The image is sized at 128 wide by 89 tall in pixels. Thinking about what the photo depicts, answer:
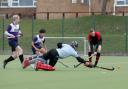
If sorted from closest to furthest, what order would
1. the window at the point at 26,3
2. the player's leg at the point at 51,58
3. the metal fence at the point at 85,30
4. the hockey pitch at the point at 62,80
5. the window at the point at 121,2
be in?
1. the hockey pitch at the point at 62,80
2. the player's leg at the point at 51,58
3. the metal fence at the point at 85,30
4. the window at the point at 121,2
5. the window at the point at 26,3

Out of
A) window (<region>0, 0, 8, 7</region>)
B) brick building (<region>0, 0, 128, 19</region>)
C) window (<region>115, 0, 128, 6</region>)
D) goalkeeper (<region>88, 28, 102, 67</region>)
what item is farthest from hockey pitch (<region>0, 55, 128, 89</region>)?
window (<region>0, 0, 8, 7</region>)

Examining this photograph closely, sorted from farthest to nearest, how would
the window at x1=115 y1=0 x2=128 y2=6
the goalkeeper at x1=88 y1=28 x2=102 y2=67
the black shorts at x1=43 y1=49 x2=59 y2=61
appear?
the window at x1=115 y1=0 x2=128 y2=6 < the goalkeeper at x1=88 y1=28 x2=102 y2=67 < the black shorts at x1=43 y1=49 x2=59 y2=61

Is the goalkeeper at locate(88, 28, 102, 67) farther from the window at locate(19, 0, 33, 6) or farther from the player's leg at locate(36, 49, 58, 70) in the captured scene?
the window at locate(19, 0, 33, 6)

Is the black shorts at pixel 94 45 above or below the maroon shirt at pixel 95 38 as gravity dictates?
below

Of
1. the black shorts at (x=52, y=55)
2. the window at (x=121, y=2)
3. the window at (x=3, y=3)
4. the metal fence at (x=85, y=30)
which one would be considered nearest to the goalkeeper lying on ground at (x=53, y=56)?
the black shorts at (x=52, y=55)

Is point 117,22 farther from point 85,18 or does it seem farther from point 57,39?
point 57,39

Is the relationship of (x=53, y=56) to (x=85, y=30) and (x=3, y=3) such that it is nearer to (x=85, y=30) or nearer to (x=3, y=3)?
(x=85, y=30)

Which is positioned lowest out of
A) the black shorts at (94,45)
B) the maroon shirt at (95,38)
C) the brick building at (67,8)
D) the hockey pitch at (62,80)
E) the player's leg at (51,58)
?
the hockey pitch at (62,80)

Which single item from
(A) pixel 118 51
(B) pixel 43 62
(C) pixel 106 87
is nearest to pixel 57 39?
(A) pixel 118 51

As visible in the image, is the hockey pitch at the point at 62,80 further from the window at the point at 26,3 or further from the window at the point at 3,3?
the window at the point at 3,3

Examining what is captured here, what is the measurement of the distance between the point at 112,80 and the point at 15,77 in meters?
2.76

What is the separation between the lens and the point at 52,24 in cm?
4409

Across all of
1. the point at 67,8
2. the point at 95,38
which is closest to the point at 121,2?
the point at 67,8

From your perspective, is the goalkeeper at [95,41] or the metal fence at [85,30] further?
the metal fence at [85,30]
